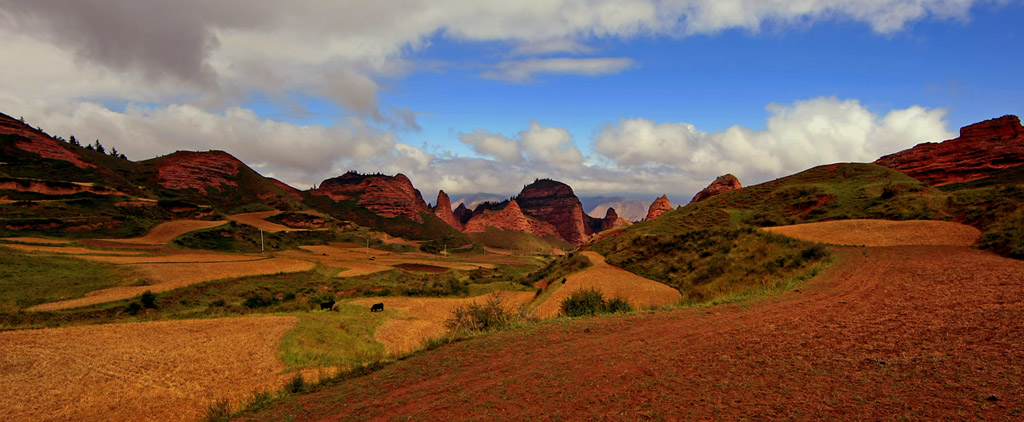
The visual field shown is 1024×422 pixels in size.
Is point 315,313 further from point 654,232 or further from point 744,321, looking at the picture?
point 654,232

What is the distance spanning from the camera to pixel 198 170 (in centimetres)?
13338

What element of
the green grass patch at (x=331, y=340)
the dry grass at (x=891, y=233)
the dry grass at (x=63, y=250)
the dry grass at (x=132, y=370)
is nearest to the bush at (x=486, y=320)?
the green grass patch at (x=331, y=340)

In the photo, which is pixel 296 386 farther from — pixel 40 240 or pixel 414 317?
pixel 40 240

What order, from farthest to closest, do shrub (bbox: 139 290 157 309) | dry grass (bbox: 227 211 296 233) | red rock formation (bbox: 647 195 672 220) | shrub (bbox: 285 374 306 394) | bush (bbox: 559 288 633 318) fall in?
red rock formation (bbox: 647 195 672 220), dry grass (bbox: 227 211 296 233), shrub (bbox: 139 290 157 309), bush (bbox: 559 288 633 318), shrub (bbox: 285 374 306 394)

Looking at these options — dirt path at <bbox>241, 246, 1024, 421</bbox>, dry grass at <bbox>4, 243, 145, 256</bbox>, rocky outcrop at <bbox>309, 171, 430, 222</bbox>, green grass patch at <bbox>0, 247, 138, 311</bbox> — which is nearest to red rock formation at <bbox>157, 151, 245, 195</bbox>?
rocky outcrop at <bbox>309, 171, 430, 222</bbox>

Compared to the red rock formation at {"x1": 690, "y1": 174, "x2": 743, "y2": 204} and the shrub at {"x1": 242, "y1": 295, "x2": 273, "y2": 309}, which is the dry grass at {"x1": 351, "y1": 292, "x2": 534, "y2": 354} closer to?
the shrub at {"x1": 242, "y1": 295, "x2": 273, "y2": 309}

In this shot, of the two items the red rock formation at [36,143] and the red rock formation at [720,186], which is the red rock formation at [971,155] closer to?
the red rock formation at [720,186]

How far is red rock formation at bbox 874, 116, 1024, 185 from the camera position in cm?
5178

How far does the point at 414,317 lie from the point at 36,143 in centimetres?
11555

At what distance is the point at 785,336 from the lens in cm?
948

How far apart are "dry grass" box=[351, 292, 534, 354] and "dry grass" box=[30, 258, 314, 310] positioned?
15951 millimetres

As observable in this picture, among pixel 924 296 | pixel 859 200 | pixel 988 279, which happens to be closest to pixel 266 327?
pixel 924 296

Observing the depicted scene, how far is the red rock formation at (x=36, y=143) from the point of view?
84.8 metres

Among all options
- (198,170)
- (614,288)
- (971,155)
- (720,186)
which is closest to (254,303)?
(614,288)
